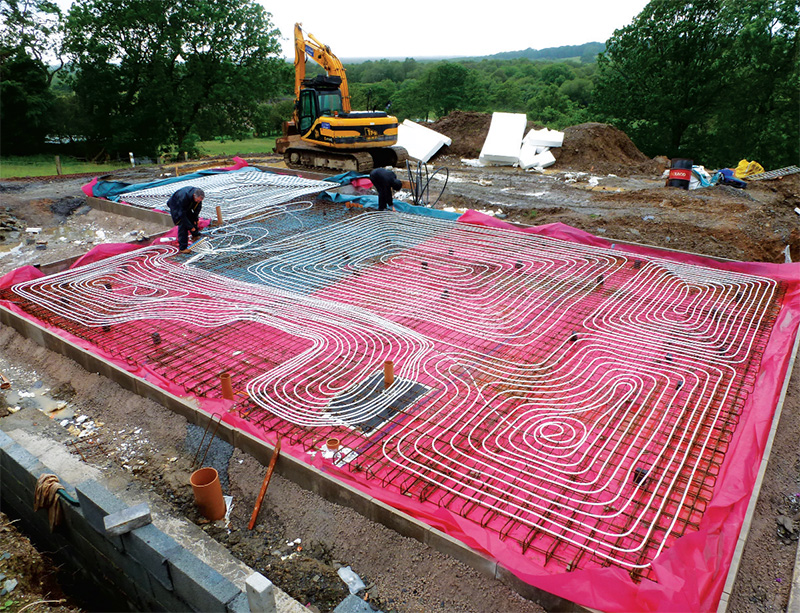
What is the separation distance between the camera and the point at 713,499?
334cm

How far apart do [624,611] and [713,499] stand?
1.09 meters

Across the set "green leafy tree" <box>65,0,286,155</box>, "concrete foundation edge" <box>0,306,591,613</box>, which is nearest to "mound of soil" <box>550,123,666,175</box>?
"green leafy tree" <box>65,0,286,155</box>

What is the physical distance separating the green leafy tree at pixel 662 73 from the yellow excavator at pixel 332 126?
48.7 ft

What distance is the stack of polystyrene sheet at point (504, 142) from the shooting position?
18.0 metres

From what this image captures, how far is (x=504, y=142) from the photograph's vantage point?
1819cm

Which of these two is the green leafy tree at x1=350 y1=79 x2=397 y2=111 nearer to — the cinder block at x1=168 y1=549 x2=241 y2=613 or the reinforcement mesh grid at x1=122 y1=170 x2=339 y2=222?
the reinforcement mesh grid at x1=122 y1=170 x2=339 y2=222

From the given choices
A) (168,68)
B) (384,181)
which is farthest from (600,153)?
(168,68)

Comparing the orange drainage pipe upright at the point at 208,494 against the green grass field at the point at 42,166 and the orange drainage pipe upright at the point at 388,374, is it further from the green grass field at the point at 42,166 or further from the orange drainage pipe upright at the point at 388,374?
the green grass field at the point at 42,166

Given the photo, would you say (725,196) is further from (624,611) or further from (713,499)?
(624,611)

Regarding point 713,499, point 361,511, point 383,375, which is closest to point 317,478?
point 361,511

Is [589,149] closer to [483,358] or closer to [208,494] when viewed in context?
[483,358]

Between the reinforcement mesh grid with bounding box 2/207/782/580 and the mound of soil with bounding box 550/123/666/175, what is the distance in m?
10.3

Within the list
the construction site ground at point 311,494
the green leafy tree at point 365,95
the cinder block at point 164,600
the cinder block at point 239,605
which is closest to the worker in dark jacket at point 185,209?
the construction site ground at point 311,494

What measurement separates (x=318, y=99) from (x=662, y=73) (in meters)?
17.0
